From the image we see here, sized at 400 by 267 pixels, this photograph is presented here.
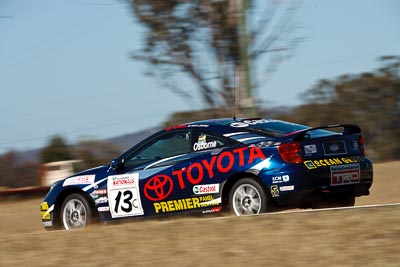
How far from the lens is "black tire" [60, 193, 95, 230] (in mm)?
11250

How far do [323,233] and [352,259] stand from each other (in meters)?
0.70

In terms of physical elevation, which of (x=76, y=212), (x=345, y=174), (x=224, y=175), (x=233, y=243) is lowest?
(x=233, y=243)

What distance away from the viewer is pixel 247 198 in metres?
10.1

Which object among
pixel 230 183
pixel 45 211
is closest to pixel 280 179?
pixel 230 183

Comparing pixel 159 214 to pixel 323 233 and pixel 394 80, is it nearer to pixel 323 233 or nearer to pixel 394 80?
pixel 323 233

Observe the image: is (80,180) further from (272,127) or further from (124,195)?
(272,127)

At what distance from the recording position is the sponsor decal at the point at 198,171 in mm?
10039

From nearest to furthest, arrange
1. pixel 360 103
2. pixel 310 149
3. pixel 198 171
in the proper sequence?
pixel 310 149 < pixel 198 171 < pixel 360 103

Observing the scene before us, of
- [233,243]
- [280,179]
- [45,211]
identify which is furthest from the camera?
[45,211]

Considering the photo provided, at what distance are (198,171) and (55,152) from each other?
27.6 m

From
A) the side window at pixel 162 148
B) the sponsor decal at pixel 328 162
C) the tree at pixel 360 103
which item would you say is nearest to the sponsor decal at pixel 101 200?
the side window at pixel 162 148

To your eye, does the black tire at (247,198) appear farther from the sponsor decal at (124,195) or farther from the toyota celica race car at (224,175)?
the sponsor decal at (124,195)

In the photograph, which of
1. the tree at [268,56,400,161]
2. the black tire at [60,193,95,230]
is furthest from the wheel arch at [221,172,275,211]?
the tree at [268,56,400,161]

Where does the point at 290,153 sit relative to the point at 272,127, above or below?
below
